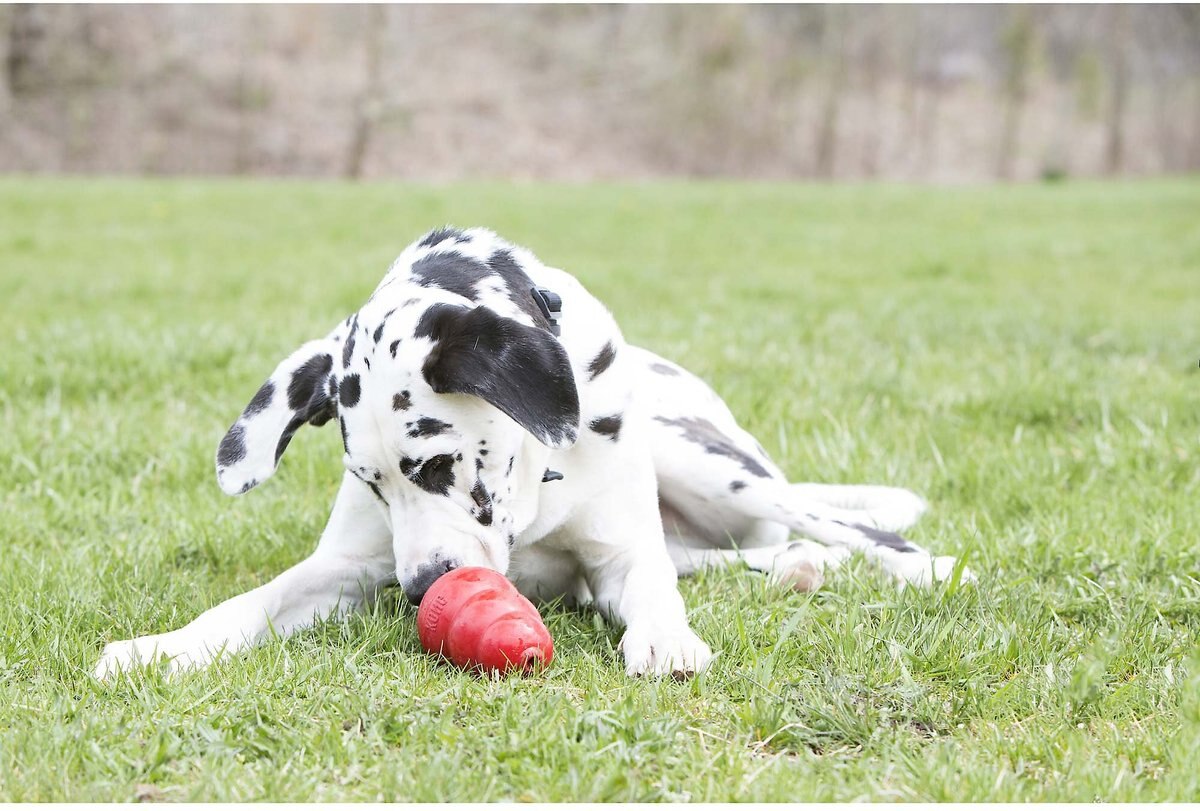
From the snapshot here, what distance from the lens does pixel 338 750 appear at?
96.0 inches

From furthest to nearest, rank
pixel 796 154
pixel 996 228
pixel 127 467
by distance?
pixel 796 154 < pixel 996 228 < pixel 127 467

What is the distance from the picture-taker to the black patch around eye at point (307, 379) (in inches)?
127

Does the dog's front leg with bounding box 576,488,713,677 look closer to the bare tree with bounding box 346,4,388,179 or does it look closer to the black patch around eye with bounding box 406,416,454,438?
the black patch around eye with bounding box 406,416,454,438

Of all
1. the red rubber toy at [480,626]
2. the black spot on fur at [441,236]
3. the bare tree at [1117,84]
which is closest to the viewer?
the red rubber toy at [480,626]

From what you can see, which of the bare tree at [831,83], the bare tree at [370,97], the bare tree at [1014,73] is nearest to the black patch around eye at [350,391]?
the bare tree at [370,97]

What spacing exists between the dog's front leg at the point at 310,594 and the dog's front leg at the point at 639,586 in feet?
1.94

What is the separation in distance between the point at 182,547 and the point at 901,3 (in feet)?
121

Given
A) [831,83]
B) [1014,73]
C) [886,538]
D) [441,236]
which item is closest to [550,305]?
[441,236]

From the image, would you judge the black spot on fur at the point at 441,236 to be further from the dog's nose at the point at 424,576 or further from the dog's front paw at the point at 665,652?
the dog's front paw at the point at 665,652

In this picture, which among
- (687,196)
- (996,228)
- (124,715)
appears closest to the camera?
(124,715)

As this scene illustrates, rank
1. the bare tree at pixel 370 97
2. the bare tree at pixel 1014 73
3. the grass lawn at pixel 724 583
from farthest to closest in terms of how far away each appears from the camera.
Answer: the bare tree at pixel 1014 73, the bare tree at pixel 370 97, the grass lawn at pixel 724 583

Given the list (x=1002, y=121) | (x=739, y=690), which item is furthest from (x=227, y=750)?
(x=1002, y=121)

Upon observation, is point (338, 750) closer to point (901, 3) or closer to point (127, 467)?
point (127, 467)

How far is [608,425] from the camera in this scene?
3.51 metres
